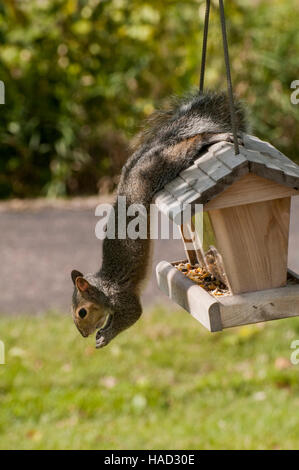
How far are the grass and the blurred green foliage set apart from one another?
287 centimetres

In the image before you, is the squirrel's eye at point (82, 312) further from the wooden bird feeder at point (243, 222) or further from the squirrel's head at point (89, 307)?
the wooden bird feeder at point (243, 222)

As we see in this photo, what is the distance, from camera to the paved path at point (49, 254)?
615cm

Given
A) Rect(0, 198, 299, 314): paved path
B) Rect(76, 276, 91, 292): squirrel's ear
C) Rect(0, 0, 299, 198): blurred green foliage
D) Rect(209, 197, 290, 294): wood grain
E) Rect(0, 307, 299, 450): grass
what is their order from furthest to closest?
Rect(0, 0, 299, 198): blurred green foliage < Rect(0, 198, 299, 314): paved path < Rect(0, 307, 299, 450): grass < Rect(76, 276, 91, 292): squirrel's ear < Rect(209, 197, 290, 294): wood grain

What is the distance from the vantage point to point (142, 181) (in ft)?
6.75

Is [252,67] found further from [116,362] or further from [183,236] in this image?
[183,236]

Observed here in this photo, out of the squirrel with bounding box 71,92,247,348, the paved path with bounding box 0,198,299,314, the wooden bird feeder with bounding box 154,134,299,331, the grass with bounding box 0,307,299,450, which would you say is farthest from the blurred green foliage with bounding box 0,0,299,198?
the wooden bird feeder with bounding box 154,134,299,331

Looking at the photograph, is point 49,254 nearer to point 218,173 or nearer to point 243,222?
point 243,222

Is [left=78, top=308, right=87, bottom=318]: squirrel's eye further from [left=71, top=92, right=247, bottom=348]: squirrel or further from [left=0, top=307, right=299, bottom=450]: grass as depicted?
[left=0, top=307, right=299, bottom=450]: grass

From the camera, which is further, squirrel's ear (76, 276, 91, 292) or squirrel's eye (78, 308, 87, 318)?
squirrel's eye (78, 308, 87, 318)

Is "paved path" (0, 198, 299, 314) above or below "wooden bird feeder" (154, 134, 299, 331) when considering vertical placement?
above

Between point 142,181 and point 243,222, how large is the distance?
303mm

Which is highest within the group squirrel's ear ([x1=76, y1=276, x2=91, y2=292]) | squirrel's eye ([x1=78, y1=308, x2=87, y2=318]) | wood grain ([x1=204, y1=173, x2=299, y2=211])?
wood grain ([x1=204, y1=173, x2=299, y2=211])

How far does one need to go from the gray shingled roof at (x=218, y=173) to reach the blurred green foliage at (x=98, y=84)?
5.41 meters

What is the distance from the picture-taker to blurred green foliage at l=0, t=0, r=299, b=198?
25.0 feet
